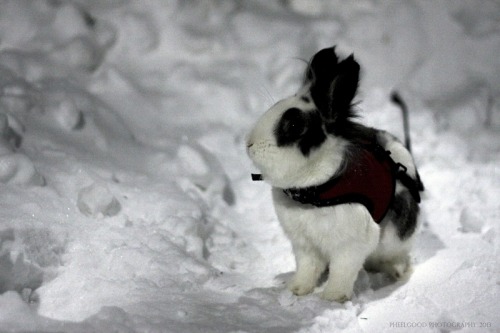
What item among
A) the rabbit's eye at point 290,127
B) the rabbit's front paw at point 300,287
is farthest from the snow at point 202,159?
the rabbit's eye at point 290,127

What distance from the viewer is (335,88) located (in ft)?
9.16

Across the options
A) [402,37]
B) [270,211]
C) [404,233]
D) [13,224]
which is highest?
[402,37]

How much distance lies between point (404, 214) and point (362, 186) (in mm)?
489

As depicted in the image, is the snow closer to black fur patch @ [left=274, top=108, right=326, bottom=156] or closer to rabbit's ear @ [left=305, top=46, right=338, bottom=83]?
rabbit's ear @ [left=305, top=46, right=338, bottom=83]

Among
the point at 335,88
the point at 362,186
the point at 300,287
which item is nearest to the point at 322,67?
the point at 335,88

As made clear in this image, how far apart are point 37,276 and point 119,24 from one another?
2883mm

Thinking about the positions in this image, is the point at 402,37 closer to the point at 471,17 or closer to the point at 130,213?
the point at 471,17

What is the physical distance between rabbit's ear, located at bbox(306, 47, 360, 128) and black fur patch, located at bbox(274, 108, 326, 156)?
7cm

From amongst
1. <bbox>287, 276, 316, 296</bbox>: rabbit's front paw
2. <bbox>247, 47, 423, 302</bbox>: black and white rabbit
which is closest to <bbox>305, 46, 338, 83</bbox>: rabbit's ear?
<bbox>247, 47, 423, 302</bbox>: black and white rabbit

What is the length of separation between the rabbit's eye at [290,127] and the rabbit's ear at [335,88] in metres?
0.14

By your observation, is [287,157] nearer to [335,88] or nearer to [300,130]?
[300,130]

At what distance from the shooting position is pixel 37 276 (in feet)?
9.28

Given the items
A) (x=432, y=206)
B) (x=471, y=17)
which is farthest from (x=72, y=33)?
(x=471, y=17)

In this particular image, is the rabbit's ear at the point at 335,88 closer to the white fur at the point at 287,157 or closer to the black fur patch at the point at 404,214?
the white fur at the point at 287,157
